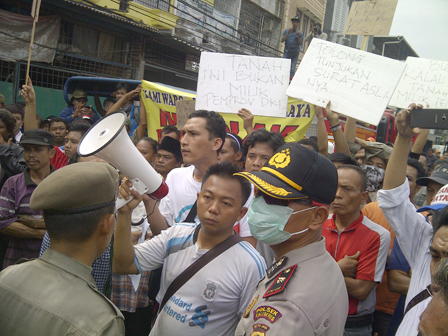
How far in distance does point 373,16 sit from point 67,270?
16.0ft

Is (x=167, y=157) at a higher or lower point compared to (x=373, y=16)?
lower

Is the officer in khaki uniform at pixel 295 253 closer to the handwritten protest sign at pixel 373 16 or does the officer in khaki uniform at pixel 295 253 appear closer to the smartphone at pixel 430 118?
the smartphone at pixel 430 118

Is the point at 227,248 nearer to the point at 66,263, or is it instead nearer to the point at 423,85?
the point at 66,263

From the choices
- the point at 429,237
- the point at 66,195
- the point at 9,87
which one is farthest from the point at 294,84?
the point at 9,87

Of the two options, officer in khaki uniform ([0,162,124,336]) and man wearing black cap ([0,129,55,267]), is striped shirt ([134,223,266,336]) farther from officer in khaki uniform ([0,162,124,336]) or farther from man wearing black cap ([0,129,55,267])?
man wearing black cap ([0,129,55,267])

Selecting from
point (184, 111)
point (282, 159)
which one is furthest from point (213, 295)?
point (184, 111)

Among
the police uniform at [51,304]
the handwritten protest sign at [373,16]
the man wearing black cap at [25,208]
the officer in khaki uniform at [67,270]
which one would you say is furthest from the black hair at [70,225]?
the handwritten protest sign at [373,16]

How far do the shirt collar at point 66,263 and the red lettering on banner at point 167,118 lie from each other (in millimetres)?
4506

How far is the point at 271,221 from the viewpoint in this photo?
5.88 feet

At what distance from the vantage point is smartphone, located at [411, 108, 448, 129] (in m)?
2.26

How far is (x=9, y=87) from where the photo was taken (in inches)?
355

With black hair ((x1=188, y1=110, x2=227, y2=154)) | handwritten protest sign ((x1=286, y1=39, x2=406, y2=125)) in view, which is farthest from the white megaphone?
handwritten protest sign ((x1=286, y1=39, x2=406, y2=125))

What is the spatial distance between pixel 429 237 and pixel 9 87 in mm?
9583

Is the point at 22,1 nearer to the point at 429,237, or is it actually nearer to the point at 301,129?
the point at 301,129
